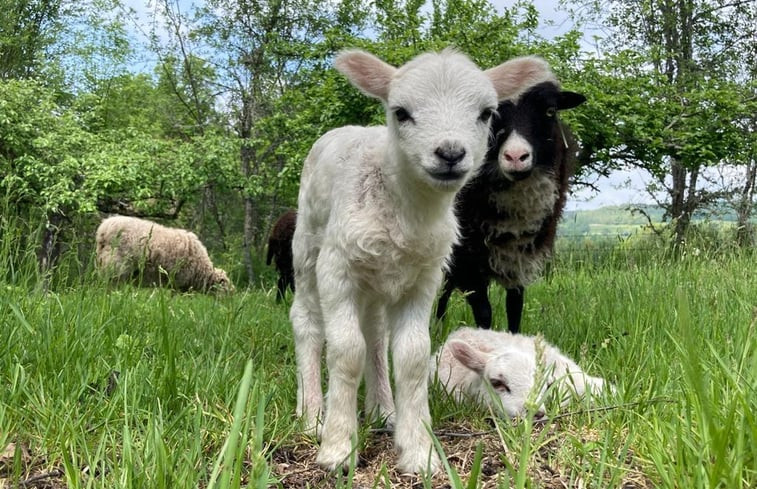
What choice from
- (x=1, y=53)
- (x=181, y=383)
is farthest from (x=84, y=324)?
(x=1, y=53)

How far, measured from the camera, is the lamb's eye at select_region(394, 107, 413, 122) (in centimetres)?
242

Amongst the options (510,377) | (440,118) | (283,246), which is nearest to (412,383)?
(510,377)

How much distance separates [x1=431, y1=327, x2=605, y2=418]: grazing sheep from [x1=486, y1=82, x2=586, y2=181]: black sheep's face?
3.91 ft

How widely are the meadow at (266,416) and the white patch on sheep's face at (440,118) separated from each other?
2.96ft

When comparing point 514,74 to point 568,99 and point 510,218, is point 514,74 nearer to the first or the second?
point 510,218

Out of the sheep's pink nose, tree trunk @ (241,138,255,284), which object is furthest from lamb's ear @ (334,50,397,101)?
tree trunk @ (241,138,255,284)

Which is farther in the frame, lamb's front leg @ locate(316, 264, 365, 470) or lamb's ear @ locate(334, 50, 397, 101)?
lamb's ear @ locate(334, 50, 397, 101)

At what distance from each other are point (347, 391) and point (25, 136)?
18.7 metres

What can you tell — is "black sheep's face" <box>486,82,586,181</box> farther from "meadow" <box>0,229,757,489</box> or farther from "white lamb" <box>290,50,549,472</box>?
"white lamb" <box>290,50,549,472</box>

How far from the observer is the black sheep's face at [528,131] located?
4.08m

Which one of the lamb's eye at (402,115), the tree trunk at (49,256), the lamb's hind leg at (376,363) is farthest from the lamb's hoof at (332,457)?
the tree trunk at (49,256)

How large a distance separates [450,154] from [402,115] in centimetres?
33

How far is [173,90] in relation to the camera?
28.2 metres

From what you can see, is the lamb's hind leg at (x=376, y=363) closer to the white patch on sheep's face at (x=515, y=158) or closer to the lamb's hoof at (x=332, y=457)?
the lamb's hoof at (x=332, y=457)
